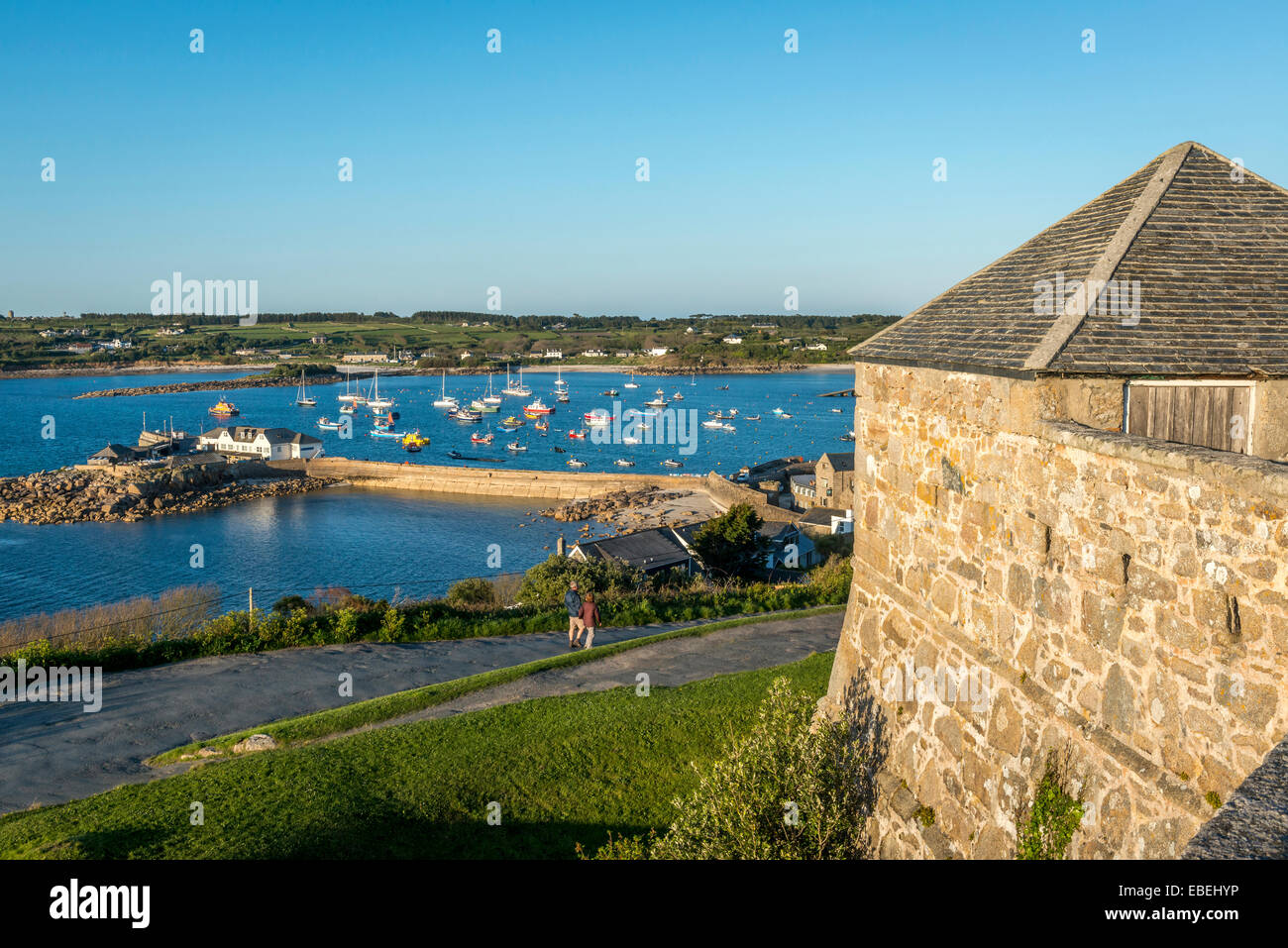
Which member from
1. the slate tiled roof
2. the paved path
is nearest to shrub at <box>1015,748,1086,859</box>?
the slate tiled roof

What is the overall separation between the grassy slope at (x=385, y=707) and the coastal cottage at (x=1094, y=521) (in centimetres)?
826

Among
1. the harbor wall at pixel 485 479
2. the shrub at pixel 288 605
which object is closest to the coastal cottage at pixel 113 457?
the harbor wall at pixel 485 479

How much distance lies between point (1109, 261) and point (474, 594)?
881 inches

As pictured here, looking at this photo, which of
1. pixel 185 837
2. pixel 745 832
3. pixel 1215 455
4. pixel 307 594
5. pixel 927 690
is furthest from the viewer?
pixel 307 594

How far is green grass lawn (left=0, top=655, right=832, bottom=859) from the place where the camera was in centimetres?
973

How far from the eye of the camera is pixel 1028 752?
6.90 meters

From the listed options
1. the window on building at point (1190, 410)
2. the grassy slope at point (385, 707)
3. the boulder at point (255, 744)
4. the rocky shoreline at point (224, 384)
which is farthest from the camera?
the rocky shoreline at point (224, 384)

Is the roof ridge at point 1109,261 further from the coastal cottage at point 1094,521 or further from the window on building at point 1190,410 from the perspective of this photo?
the window on building at point 1190,410

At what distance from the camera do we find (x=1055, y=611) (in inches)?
255

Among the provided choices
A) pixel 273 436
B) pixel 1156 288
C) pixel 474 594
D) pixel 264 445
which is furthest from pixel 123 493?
pixel 1156 288

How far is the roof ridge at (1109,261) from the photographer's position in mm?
6723
